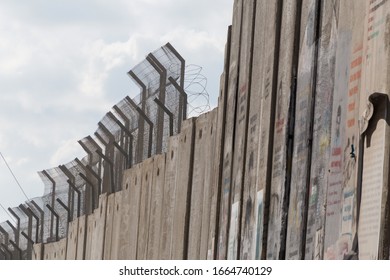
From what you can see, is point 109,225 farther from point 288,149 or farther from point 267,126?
point 288,149

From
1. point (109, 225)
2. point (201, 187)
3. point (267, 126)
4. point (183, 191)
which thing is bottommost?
point (267, 126)

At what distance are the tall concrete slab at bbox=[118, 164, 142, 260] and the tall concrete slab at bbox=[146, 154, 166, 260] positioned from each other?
0.78 meters

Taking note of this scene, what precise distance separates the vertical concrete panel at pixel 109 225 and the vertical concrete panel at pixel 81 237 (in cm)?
219

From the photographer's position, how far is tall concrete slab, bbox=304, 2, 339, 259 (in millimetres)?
7855

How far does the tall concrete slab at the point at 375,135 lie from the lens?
6.41 m

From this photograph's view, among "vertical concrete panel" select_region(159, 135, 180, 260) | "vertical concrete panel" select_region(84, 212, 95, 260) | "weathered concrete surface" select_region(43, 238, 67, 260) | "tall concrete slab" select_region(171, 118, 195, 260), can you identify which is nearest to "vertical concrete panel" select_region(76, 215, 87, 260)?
"vertical concrete panel" select_region(84, 212, 95, 260)

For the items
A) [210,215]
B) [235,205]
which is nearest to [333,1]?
[235,205]

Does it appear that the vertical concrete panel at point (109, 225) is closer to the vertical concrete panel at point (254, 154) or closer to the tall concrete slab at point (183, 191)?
the tall concrete slab at point (183, 191)

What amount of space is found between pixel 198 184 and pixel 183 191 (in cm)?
48

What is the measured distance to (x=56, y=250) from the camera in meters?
23.7

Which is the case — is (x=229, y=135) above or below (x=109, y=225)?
below

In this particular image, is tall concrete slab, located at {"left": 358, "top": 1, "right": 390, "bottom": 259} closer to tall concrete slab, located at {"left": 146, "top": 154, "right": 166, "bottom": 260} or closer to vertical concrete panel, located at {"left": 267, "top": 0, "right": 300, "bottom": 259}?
vertical concrete panel, located at {"left": 267, "top": 0, "right": 300, "bottom": 259}

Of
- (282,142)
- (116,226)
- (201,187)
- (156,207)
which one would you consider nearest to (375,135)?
(282,142)

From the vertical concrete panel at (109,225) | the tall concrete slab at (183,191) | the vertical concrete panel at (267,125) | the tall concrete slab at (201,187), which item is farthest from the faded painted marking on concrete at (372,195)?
the vertical concrete panel at (109,225)
